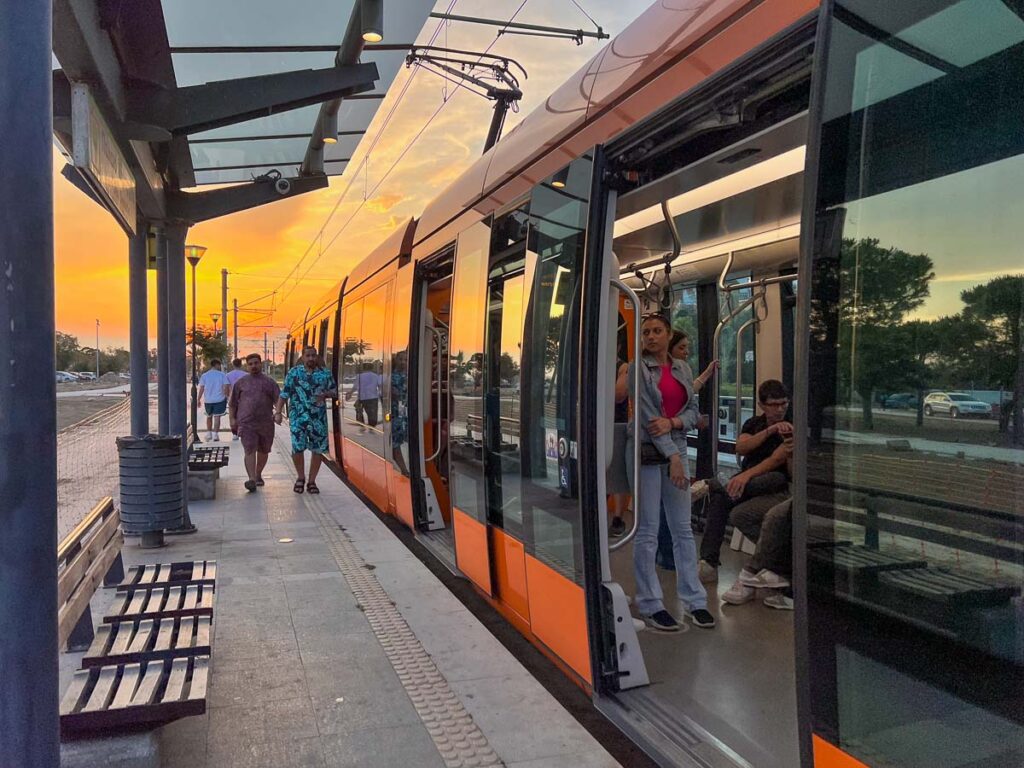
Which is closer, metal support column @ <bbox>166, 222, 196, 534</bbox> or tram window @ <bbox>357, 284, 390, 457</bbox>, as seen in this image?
metal support column @ <bbox>166, 222, 196, 534</bbox>

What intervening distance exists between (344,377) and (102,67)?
22.6 feet

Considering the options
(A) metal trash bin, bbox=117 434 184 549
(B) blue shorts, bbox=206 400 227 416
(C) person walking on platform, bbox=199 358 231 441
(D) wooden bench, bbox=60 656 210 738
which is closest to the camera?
(D) wooden bench, bbox=60 656 210 738

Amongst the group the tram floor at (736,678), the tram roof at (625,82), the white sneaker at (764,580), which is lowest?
the tram floor at (736,678)

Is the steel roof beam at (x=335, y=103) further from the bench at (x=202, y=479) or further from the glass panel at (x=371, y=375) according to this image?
the bench at (x=202, y=479)

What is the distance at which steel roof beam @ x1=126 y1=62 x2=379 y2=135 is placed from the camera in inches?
218

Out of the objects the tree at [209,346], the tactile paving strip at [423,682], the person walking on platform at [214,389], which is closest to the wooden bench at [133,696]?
the tactile paving strip at [423,682]

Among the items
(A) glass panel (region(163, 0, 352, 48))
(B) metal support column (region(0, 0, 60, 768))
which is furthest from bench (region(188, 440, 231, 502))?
(B) metal support column (region(0, 0, 60, 768))

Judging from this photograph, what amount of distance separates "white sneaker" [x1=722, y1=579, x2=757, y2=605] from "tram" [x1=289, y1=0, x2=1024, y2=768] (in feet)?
0.56

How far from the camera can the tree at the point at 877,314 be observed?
6.33 ft

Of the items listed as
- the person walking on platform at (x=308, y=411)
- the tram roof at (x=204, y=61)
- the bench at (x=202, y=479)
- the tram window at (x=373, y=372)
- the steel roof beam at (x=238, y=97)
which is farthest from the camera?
the person walking on platform at (x=308, y=411)

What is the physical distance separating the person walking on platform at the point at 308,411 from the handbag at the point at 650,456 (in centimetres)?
656

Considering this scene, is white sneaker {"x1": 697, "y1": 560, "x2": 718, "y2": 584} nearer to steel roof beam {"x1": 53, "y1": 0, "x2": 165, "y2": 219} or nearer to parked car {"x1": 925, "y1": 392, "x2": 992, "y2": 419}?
parked car {"x1": 925, "y1": 392, "x2": 992, "y2": 419}

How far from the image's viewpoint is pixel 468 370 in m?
5.43

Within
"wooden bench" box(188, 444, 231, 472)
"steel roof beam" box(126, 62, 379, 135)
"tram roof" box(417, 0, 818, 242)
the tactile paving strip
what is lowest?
the tactile paving strip
